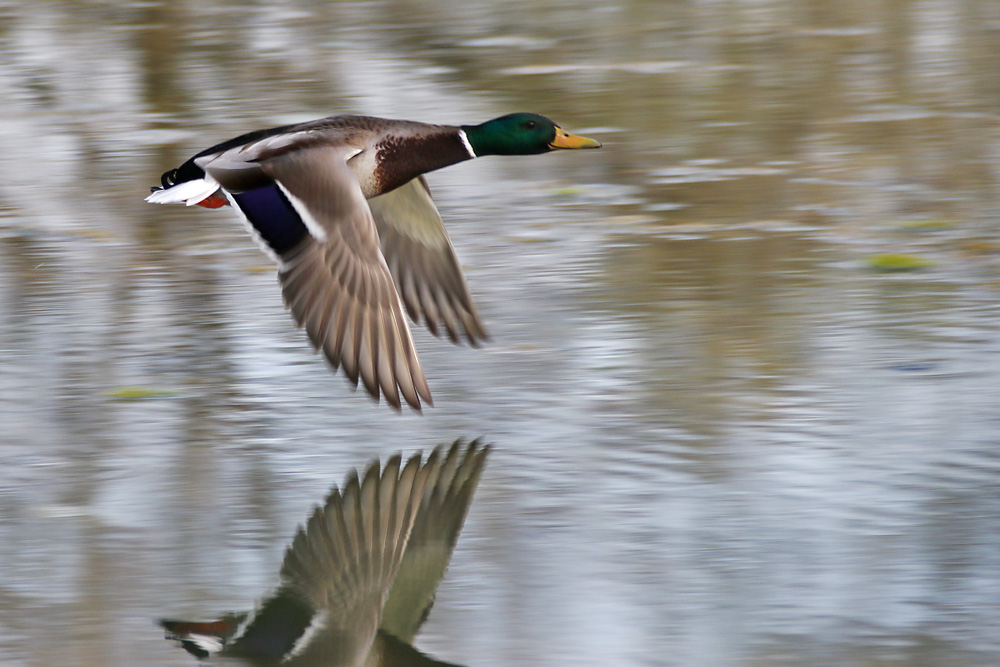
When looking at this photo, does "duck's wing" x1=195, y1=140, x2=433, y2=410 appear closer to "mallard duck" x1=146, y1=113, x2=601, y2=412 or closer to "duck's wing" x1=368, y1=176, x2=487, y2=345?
"mallard duck" x1=146, y1=113, x2=601, y2=412

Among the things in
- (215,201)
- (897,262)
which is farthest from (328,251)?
(897,262)

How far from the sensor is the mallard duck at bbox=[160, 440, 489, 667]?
3365 millimetres

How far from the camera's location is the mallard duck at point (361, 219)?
15.1 ft

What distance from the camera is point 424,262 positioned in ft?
18.7

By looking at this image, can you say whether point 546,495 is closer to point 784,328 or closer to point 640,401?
point 640,401

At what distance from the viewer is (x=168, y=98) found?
30.0 feet

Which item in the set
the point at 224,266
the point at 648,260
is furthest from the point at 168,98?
the point at 648,260

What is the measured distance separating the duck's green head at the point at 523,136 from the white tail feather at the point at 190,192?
1.10 metres

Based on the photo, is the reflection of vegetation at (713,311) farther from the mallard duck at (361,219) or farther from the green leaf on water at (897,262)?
the mallard duck at (361,219)

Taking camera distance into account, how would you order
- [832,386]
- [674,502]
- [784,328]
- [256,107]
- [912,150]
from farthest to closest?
[256,107] < [912,150] < [784,328] < [832,386] < [674,502]

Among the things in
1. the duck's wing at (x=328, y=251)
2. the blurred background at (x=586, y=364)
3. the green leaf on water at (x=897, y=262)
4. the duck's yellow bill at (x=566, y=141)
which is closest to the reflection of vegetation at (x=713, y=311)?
the blurred background at (x=586, y=364)

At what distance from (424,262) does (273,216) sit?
0.88 metres

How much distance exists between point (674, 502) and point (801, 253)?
2.50 m

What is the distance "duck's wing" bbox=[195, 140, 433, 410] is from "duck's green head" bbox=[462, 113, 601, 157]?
2.50 feet
